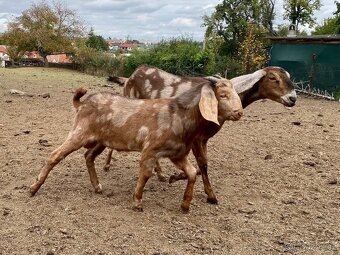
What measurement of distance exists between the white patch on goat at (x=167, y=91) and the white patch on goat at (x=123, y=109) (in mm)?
1223

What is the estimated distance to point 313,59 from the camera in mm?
18750

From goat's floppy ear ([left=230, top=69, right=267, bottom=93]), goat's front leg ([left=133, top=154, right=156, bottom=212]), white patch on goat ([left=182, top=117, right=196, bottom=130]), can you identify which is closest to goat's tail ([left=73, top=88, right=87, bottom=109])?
goat's front leg ([left=133, top=154, right=156, bottom=212])

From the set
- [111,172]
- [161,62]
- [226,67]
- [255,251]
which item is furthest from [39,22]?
[255,251]

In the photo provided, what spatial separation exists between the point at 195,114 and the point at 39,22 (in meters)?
38.2

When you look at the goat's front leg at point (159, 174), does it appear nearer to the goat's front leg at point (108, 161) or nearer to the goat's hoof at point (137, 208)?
the goat's front leg at point (108, 161)

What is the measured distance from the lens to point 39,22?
132ft

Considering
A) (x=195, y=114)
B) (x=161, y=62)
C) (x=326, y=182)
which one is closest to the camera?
(x=195, y=114)

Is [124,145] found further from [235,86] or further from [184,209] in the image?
[235,86]

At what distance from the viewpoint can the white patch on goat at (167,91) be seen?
256 inches

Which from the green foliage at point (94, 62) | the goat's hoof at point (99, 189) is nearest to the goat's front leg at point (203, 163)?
the goat's hoof at point (99, 189)

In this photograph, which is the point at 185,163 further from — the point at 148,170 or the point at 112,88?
the point at 112,88

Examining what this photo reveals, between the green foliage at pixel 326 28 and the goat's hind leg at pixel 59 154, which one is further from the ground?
the green foliage at pixel 326 28

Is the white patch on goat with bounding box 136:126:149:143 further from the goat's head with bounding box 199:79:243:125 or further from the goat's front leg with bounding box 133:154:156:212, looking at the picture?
the goat's head with bounding box 199:79:243:125

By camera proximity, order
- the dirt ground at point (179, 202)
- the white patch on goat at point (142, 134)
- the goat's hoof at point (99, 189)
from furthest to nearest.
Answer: the goat's hoof at point (99, 189) < the white patch on goat at point (142, 134) < the dirt ground at point (179, 202)
